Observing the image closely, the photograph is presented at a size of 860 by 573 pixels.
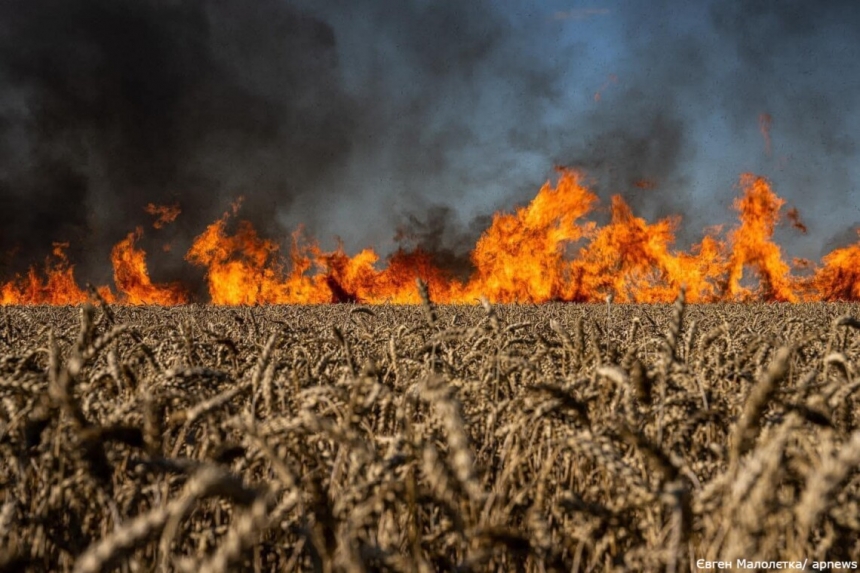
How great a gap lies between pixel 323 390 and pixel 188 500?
917 millimetres

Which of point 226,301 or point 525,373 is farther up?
point 226,301

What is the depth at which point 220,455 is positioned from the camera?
173 cm

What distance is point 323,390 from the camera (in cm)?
182

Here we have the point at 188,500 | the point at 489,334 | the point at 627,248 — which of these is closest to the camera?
the point at 188,500

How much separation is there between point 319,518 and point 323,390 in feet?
1.47

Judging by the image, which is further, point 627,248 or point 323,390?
point 627,248

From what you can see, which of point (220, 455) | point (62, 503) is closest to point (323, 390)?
point (220, 455)

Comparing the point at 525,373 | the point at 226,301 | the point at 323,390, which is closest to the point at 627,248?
the point at 226,301

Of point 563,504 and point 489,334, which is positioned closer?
point 563,504

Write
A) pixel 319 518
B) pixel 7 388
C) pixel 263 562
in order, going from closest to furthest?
pixel 319 518, pixel 7 388, pixel 263 562

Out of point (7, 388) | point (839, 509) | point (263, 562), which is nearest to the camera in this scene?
point (839, 509)

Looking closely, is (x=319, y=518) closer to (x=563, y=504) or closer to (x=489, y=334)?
(x=563, y=504)

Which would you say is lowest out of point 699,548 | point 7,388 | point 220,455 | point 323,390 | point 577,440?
point 699,548

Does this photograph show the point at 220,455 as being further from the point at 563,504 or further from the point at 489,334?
the point at 489,334
